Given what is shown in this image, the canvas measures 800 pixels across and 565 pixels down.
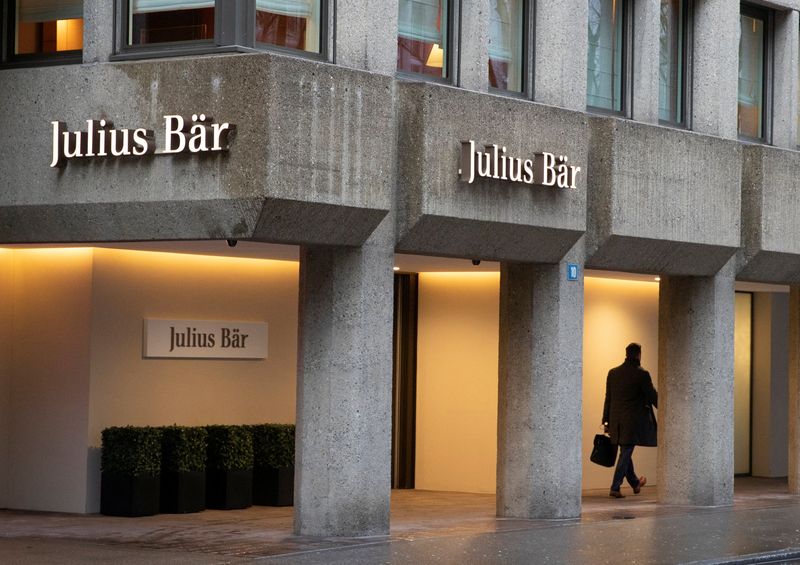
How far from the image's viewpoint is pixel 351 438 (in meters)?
16.1

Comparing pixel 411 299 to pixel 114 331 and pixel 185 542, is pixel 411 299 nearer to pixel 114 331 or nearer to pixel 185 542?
pixel 114 331

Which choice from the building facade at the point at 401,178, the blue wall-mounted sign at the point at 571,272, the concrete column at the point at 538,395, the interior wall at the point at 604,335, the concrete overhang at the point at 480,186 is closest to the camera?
the building facade at the point at 401,178

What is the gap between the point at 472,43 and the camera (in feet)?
58.5

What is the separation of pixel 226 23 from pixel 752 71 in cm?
959

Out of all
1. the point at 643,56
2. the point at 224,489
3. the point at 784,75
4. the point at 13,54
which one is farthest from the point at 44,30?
the point at 784,75

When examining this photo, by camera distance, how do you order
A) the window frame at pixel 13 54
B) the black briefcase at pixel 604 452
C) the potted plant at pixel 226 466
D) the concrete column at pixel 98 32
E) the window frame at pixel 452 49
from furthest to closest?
the black briefcase at pixel 604 452 → the potted plant at pixel 226 466 → the window frame at pixel 452 49 → the window frame at pixel 13 54 → the concrete column at pixel 98 32

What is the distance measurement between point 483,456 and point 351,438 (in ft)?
21.3

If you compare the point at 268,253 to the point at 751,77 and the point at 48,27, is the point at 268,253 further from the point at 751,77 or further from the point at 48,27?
the point at 751,77

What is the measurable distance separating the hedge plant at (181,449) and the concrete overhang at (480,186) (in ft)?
11.5

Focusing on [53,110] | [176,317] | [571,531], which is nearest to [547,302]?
[571,531]

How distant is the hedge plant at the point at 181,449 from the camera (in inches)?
725

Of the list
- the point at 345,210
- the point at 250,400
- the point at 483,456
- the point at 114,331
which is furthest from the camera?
the point at 483,456

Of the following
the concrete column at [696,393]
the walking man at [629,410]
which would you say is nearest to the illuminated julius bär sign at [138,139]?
the concrete column at [696,393]

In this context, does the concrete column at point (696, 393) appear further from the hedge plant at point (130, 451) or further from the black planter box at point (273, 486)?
the hedge plant at point (130, 451)
